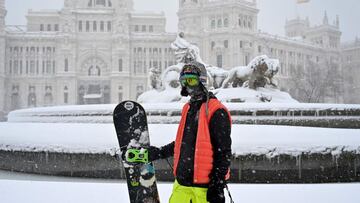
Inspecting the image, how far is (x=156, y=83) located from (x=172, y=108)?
673 cm

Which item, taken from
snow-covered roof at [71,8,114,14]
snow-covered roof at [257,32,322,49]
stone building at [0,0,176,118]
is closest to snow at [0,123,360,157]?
stone building at [0,0,176,118]

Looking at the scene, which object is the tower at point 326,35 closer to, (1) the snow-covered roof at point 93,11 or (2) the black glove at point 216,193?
(1) the snow-covered roof at point 93,11

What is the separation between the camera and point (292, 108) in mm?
9320

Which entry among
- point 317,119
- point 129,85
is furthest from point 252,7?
point 317,119

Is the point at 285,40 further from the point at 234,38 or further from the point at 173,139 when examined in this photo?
the point at 173,139

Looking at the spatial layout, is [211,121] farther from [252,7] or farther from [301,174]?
[252,7]

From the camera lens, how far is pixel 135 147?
3.34m

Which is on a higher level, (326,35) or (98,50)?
(326,35)

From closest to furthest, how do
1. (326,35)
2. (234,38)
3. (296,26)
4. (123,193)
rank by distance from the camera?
(123,193)
(234,38)
(326,35)
(296,26)

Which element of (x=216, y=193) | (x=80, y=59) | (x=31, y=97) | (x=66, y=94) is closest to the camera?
(x=216, y=193)

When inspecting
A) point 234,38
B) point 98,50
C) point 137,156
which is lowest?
point 137,156

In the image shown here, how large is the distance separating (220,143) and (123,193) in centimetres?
231

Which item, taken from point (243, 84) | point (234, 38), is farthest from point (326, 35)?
point (243, 84)

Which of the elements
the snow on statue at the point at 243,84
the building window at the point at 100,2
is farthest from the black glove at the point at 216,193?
the building window at the point at 100,2
